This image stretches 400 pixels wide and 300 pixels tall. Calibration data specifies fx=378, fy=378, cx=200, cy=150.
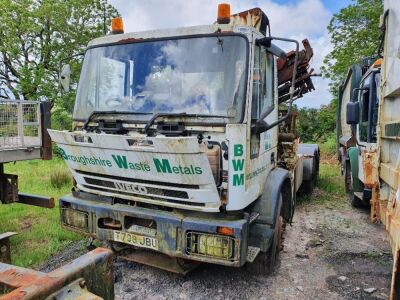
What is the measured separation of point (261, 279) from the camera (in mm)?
4043

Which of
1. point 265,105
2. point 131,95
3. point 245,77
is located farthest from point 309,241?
point 131,95

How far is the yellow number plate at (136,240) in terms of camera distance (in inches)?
141

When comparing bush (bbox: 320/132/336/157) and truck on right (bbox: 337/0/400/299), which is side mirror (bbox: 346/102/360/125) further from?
bush (bbox: 320/132/336/157)

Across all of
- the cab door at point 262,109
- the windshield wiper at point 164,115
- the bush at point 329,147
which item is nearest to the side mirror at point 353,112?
the cab door at point 262,109

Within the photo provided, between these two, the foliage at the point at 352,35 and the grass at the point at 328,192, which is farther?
the foliage at the point at 352,35

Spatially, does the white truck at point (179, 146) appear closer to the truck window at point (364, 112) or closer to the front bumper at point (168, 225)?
the front bumper at point (168, 225)

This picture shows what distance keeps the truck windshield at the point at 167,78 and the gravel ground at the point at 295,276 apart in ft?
5.63

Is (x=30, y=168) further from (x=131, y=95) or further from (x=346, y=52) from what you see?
(x=346, y=52)

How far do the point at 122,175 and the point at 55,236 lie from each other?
2256 millimetres

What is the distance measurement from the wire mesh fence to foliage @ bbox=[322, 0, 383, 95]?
589 inches

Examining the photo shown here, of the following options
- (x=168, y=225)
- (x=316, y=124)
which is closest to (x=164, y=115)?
(x=168, y=225)

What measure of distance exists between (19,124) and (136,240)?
1.88m

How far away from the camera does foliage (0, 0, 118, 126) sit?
17.8 meters

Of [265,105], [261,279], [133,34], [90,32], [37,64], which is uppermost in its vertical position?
[90,32]
